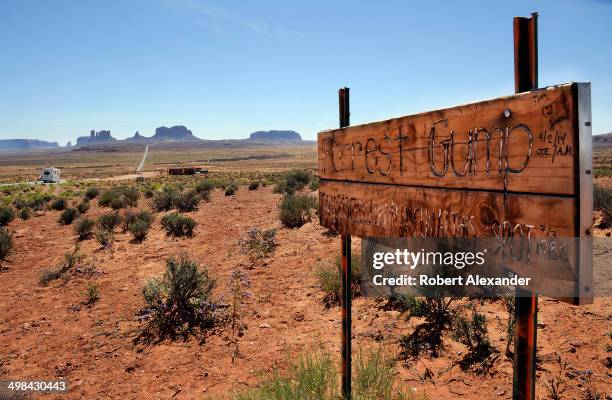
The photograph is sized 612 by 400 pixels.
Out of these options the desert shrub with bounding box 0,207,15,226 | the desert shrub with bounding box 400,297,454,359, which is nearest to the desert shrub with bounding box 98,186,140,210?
the desert shrub with bounding box 0,207,15,226

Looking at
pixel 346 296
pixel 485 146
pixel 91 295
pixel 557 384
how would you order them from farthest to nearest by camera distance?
1. pixel 91 295
2. pixel 557 384
3. pixel 346 296
4. pixel 485 146

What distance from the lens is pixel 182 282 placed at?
6.16 metres

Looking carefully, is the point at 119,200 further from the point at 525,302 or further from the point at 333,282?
the point at 525,302

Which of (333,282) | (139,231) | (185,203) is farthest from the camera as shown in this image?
(185,203)

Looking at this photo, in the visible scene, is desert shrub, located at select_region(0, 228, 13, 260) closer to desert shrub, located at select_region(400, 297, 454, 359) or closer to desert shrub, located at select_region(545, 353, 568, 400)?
desert shrub, located at select_region(400, 297, 454, 359)

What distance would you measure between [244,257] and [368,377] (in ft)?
18.7

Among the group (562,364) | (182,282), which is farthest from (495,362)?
(182,282)

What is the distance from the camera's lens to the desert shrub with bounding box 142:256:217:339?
563 cm

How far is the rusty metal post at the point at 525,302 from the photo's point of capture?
5.41 ft

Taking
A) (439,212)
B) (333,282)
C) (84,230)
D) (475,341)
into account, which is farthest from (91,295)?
(439,212)

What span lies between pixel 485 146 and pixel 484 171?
0.11m

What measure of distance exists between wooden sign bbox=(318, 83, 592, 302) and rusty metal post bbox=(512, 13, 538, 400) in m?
0.13

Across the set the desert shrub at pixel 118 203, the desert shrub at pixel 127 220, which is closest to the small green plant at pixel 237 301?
the desert shrub at pixel 127 220

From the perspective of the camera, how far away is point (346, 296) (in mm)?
3123
